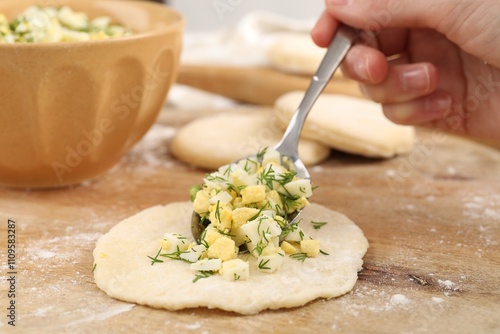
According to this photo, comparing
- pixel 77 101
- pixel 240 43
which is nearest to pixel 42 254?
pixel 77 101

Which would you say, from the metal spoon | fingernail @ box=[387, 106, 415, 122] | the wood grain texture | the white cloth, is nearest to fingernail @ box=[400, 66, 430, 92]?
fingernail @ box=[387, 106, 415, 122]

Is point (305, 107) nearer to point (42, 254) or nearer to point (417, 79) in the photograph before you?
point (417, 79)

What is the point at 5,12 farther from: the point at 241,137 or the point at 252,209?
the point at 252,209

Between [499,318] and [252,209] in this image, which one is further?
[252,209]

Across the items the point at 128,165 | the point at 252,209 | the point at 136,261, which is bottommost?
the point at 128,165

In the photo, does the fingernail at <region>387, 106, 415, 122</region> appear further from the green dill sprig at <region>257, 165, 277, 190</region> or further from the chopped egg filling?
the chopped egg filling

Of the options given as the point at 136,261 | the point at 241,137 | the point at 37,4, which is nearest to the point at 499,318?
the point at 136,261
